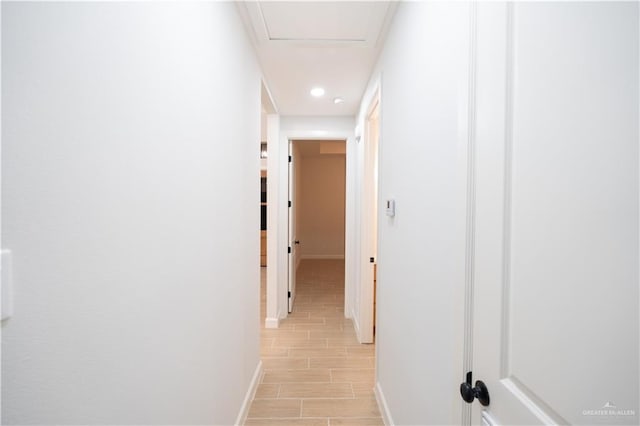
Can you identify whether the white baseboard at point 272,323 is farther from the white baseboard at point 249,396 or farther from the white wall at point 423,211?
the white wall at point 423,211

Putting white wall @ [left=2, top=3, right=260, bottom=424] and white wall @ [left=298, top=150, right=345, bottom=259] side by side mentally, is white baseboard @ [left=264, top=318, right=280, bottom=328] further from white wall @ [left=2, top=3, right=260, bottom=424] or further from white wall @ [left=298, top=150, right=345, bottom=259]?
white wall @ [left=298, top=150, right=345, bottom=259]

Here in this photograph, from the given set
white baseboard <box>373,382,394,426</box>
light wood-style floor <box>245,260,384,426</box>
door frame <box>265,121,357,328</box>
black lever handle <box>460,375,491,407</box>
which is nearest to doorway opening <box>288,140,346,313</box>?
door frame <box>265,121,357,328</box>

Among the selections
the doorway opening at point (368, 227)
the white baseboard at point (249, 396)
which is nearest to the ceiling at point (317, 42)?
the doorway opening at point (368, 227)

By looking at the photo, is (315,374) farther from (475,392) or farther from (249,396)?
(475,392)

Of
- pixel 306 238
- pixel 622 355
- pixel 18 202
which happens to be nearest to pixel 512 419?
pixel 622 355

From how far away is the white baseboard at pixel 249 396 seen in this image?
1.94 metres

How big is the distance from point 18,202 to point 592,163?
99 cm

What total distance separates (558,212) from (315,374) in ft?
8.24

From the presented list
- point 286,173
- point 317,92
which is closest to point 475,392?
point 317,92

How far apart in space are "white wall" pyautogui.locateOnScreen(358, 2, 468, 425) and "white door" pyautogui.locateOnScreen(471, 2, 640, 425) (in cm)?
17

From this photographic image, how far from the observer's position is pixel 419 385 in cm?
136

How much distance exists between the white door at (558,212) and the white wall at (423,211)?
17 centimetres

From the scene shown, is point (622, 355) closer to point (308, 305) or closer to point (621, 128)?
point (621, 128)

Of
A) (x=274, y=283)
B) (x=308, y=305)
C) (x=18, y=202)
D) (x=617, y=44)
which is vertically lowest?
(x=308, y=305)
